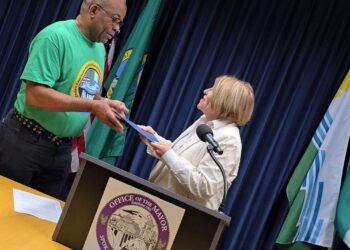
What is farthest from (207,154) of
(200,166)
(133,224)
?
(133,224)

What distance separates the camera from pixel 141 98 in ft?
11.0

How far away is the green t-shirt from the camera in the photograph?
1671 mm

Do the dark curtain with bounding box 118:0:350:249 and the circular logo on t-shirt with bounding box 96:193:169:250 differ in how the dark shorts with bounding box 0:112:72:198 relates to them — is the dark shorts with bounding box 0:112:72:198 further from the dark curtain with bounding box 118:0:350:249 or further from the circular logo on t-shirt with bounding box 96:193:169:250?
the dark curtain with bounding box 118:0:350:249

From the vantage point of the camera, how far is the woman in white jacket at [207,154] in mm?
1595

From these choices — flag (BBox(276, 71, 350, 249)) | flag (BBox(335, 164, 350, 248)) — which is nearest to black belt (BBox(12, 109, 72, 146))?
flag (BBox(276, 71, 350, 249))

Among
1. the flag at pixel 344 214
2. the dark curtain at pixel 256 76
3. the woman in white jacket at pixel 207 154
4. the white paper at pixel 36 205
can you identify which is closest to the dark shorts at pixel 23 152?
the white paper at pixel 36 205

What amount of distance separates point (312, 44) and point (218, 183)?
1841 millimetres

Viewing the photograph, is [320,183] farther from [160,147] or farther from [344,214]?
[160,147]

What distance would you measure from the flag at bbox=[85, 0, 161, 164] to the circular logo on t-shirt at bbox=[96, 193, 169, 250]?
6.15 ft

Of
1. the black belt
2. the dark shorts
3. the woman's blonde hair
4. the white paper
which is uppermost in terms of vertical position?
the woman's blonde hair

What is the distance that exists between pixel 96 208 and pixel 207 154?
57 centimetres

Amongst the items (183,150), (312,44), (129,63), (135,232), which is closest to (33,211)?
(135,232)

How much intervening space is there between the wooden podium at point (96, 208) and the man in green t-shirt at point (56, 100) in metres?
0.44

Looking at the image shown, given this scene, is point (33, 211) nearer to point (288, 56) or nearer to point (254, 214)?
point (254, 214)
